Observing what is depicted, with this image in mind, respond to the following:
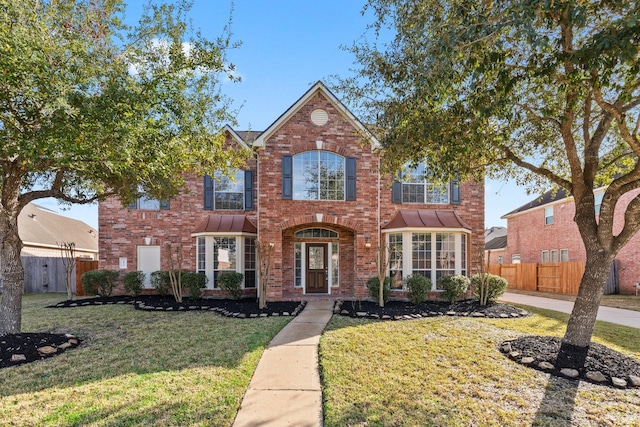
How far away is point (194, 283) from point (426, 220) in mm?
9325

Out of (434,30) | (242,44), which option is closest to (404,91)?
(434,30)

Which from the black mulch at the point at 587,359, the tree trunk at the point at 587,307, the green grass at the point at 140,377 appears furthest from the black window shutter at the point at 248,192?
the tree trunk at the point at 587,307

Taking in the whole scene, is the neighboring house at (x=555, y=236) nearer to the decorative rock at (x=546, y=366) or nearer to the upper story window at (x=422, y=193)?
the upper story window at (x=422, y=193)

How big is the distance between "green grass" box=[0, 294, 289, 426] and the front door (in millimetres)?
5471

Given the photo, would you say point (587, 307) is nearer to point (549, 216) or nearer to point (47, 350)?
point (47, 350)

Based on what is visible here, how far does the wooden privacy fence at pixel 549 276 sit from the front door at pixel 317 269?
42.2 feet

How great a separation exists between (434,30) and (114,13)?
20.7 ft

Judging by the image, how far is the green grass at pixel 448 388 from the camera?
13.6ft

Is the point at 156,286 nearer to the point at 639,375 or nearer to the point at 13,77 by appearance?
the point at 13,77

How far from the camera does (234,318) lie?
32.2ft

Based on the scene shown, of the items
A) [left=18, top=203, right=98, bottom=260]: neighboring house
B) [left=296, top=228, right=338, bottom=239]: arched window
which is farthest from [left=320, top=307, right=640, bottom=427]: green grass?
[left=18, top=203, right=98, bottom=260]: neighboring house

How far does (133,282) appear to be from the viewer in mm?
14391

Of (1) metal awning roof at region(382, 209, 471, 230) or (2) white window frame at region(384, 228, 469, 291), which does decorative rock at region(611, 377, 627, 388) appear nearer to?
(2) white window frame at region(384, 228, 469, 291)

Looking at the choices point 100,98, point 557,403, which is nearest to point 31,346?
point 100,98
